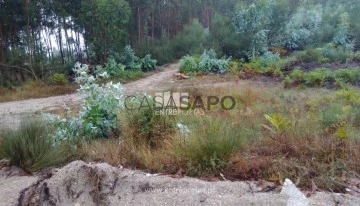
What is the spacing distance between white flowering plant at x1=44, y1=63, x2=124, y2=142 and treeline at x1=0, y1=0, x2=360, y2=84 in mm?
7258

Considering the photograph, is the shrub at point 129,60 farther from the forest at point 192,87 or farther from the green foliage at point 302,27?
the green foliage at point 302,27

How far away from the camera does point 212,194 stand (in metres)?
2.69

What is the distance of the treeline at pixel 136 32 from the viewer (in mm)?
10898

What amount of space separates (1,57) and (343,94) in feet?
33.9

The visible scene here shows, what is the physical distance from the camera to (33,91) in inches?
360

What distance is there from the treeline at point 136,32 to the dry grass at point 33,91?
107 cm

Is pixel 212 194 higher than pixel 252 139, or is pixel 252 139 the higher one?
pixel 252 139

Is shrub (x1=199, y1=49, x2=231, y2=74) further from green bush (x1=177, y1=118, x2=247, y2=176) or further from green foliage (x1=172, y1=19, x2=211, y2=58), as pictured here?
green bush (x1=177, y1=118, x2=247, y2=176)

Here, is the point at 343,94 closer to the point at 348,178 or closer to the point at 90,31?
the point at 348,178

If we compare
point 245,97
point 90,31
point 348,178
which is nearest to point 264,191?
point 348,178

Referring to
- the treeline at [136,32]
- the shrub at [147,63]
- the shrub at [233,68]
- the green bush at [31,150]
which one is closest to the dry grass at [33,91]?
the treeline at [136,32]

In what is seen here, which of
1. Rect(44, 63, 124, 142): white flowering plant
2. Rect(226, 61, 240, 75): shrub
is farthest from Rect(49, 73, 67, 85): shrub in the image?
Rect(44, 63, 124, 142): white flowering plant

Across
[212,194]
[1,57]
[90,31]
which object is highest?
[90,31]

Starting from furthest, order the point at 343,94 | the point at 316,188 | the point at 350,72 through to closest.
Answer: the point at 350,72 < the point at 343,94 < the point at 316,188
